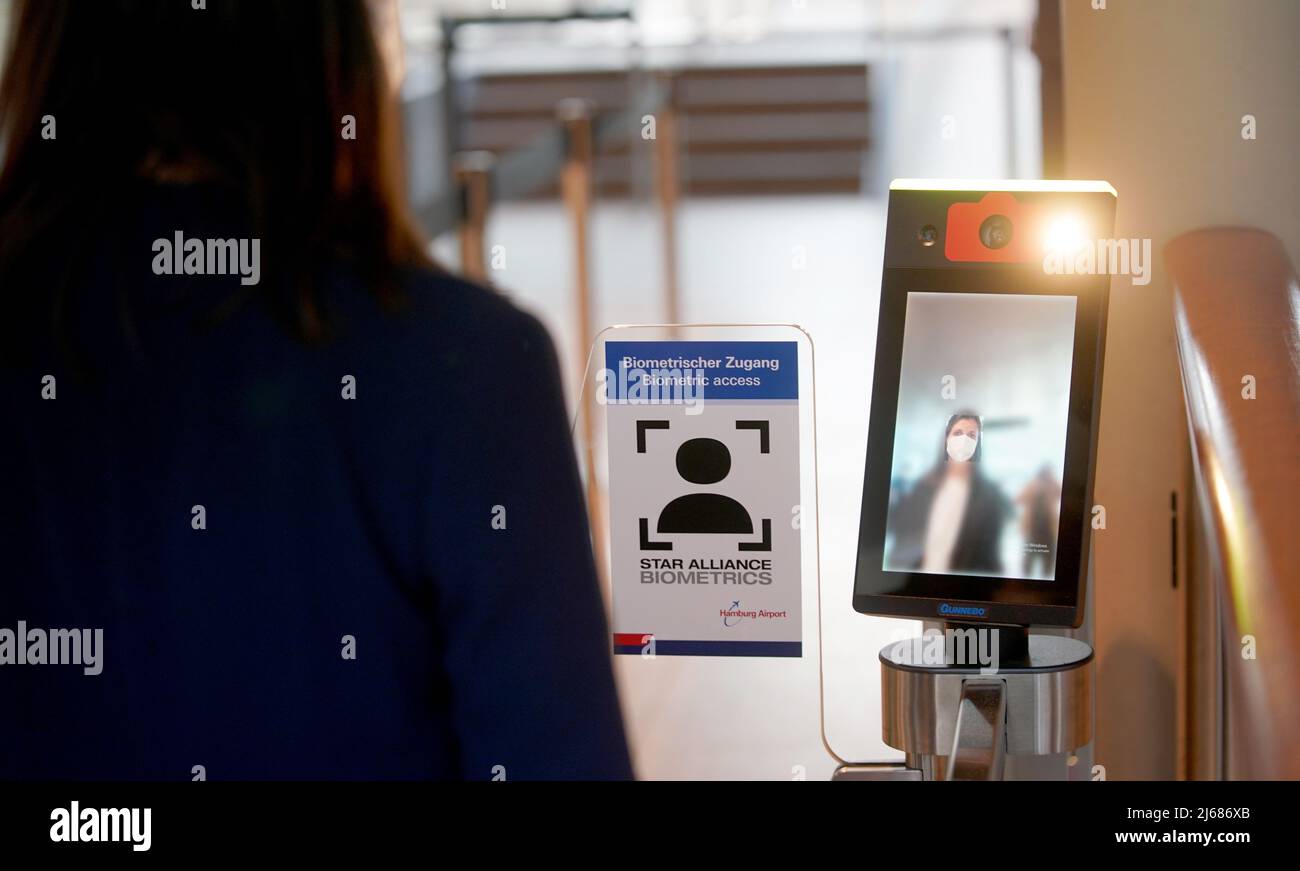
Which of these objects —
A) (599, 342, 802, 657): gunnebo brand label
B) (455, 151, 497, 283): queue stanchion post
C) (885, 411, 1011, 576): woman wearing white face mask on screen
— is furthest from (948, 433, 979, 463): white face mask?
(455, 151, 497, 283): queue stanchion post

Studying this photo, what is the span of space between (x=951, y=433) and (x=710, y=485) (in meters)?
0.18

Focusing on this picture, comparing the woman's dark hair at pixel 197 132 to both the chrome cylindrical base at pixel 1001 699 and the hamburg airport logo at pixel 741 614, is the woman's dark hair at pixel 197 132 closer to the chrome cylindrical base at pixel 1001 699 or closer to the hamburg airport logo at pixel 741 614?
the hamburg airport logo at pixel 741 614

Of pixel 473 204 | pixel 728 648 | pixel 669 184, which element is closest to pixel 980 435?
pixel 728 648

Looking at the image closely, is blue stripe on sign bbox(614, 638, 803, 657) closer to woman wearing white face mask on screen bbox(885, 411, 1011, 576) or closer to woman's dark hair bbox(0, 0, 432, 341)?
woman wearing white face mask on screen bbox(885, 411, 1011, 576)

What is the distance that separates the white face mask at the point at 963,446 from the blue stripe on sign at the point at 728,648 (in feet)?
0.63

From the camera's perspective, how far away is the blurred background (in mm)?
861

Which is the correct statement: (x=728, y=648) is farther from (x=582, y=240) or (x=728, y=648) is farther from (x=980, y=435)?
(x=582, y=240)

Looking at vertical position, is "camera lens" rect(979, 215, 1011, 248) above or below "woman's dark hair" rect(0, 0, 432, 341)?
below

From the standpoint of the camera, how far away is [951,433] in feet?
2.64

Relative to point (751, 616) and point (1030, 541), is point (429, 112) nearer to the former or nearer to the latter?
point (751, 616)

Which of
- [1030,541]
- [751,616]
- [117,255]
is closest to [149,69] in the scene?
[117,255]

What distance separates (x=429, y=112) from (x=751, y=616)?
59 cm

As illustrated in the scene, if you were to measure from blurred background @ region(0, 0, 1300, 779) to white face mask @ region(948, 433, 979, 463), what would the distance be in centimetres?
6
